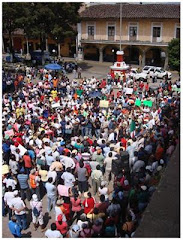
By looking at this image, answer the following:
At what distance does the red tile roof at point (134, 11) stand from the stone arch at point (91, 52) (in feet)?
14.2

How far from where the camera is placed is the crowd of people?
762 cm

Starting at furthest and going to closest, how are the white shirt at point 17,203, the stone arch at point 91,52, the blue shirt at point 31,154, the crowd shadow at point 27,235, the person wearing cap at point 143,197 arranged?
the stone arch at point 91,52
the blue shirt at point 31,154
the crowd shadow at point 27,235
the white shirt at point 17,203
the person wearing cap at point 143,197

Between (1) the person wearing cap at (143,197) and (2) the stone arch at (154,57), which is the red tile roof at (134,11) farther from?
(1) the person wearing cap at (143,197)

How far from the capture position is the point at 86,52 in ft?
140

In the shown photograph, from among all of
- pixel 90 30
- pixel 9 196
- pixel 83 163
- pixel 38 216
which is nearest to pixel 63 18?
pixel 90 30

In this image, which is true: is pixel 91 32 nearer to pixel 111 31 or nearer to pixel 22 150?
pixel 111 31

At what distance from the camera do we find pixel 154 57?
1518 inches

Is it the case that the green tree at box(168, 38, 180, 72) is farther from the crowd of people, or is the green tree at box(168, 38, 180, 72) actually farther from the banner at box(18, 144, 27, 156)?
the banner at box(18, 144, 27, 156)

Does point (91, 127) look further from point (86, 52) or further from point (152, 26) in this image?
point (86, 52)

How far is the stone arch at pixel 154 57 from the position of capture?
3795 centimetres

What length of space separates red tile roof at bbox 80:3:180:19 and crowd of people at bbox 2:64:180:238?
20969mm

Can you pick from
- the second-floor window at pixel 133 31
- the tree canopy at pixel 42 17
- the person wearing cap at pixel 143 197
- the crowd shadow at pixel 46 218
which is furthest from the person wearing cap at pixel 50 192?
the second-floor window at pixel 133 31

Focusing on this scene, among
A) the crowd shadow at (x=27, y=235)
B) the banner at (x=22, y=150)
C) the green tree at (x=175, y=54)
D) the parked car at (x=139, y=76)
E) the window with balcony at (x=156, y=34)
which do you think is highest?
the window with balcony at (x=156, y=34)

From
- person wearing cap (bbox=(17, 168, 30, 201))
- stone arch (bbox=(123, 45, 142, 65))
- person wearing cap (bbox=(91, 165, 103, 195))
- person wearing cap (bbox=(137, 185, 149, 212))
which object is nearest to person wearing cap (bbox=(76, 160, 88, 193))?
person wearing cap (bbox=(91, 165, 103, 195))
